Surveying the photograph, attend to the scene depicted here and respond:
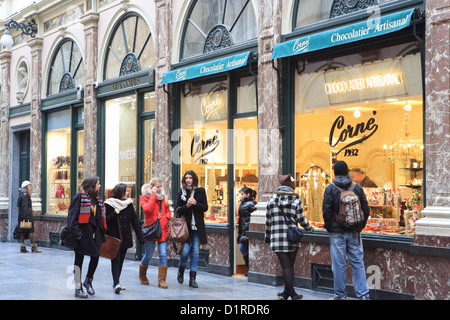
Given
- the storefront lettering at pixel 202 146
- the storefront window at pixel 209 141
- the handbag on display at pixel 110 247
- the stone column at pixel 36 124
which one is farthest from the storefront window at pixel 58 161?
the handbag on display at pixel 110 247

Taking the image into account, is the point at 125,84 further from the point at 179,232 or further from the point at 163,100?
the point at 179,232

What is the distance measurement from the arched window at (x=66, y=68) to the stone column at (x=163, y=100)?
379 centimetres

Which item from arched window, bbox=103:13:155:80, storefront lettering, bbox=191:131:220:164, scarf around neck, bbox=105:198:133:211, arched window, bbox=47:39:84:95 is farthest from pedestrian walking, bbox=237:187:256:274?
arched window, bbox=47:39:84:95

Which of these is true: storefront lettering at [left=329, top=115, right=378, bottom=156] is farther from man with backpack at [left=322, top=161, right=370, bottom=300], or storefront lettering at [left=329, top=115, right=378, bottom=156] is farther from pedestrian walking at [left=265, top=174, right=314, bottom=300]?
pedestrian walking at [left=265, top=174, right=314, bottom=300]

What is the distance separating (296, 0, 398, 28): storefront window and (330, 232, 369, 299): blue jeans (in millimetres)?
3412

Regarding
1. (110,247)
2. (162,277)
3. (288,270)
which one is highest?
(110,247)

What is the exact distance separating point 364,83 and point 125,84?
22.0 feet

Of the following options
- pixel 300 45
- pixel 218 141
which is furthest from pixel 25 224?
A: pixel 300 45

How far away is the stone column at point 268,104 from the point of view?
35.0 feet

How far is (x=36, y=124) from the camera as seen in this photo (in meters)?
18.3

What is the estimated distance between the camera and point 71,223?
8.74 metres

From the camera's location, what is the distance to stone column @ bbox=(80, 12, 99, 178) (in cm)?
1575

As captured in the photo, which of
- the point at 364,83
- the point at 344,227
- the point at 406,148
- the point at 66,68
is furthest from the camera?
the point at 66,68
